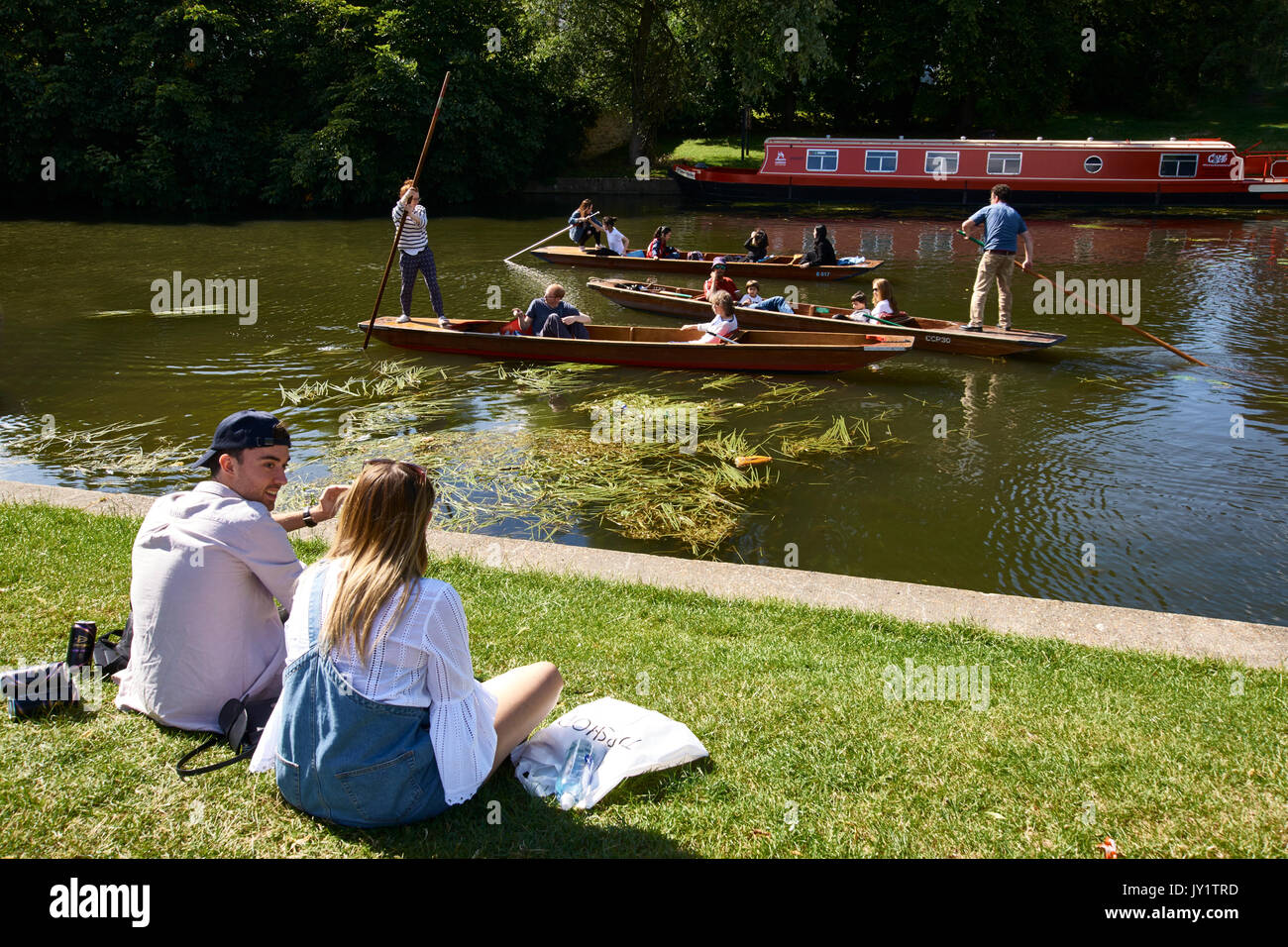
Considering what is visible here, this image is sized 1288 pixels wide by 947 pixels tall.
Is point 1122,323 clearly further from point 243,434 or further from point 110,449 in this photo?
point 243,434

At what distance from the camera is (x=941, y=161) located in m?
30.3

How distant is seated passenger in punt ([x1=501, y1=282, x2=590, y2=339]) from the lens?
46.9ft

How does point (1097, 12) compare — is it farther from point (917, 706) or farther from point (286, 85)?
point (917, 706)

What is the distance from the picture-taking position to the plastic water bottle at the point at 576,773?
3.84m

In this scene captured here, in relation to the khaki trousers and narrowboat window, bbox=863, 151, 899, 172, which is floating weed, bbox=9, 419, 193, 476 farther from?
narrowboat window, bbox=863, 151, 899, 172

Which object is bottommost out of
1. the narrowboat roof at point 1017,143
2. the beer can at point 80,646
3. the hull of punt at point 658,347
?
the beer can at point 80,646

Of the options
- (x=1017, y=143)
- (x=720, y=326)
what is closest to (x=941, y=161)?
(x=1017, y=143)

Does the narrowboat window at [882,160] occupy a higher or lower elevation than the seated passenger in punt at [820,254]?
higher

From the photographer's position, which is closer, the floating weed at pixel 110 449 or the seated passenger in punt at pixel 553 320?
the floating weed at pixel 110 449

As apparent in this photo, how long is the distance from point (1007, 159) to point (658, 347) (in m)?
21.1

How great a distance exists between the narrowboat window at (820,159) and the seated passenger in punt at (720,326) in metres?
19.2

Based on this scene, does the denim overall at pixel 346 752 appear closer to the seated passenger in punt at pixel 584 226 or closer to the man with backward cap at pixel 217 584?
the man with backward cap at pixel 217 584

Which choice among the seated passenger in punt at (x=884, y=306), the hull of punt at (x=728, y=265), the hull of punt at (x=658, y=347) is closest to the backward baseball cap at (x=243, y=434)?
the hull of punt at (x=658, y=347)

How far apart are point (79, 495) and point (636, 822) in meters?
6.31
